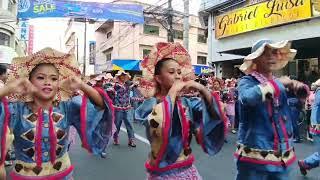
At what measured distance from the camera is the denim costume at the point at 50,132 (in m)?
3.21

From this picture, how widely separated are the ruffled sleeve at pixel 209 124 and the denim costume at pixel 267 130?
432 mm

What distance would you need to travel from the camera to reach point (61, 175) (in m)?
3.24

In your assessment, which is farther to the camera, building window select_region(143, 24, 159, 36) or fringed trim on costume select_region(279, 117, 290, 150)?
building window select_region(143, 24, 159, 36)

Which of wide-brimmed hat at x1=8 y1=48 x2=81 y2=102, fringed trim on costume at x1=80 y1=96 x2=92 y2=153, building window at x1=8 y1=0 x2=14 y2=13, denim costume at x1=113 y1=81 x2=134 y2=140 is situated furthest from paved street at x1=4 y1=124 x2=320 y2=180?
building window at x1=8 y1=0 x2=14 y2=13

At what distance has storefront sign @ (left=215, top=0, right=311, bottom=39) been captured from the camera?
1466cm

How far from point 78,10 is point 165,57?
1952cm

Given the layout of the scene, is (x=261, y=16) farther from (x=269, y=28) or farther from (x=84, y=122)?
(x=84, y=122)

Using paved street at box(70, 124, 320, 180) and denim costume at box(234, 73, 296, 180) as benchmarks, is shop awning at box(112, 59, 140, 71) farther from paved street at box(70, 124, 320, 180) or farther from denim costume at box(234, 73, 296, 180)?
denim costume at box(234, 73, 296, 180)

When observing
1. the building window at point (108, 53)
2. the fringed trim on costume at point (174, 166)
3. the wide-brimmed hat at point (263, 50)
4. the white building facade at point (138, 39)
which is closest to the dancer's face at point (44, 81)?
the fringed trim on costume at point (174, 166)

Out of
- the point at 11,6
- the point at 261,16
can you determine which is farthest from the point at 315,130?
the point at 11,6

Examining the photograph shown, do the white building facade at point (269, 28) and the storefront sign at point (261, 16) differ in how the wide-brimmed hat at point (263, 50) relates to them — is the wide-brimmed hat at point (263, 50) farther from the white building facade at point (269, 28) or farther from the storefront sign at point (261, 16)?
the storefront sign at point (261, 16)

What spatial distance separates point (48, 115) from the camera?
10.9 ft

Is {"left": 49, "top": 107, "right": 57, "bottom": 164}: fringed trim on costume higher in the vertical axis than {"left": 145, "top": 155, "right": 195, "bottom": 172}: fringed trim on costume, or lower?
higher

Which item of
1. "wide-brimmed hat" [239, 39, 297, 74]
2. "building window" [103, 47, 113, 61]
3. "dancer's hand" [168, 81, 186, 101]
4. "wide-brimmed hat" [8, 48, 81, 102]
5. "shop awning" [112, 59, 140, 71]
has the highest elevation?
"building window" [103, 47, 113, 61]
